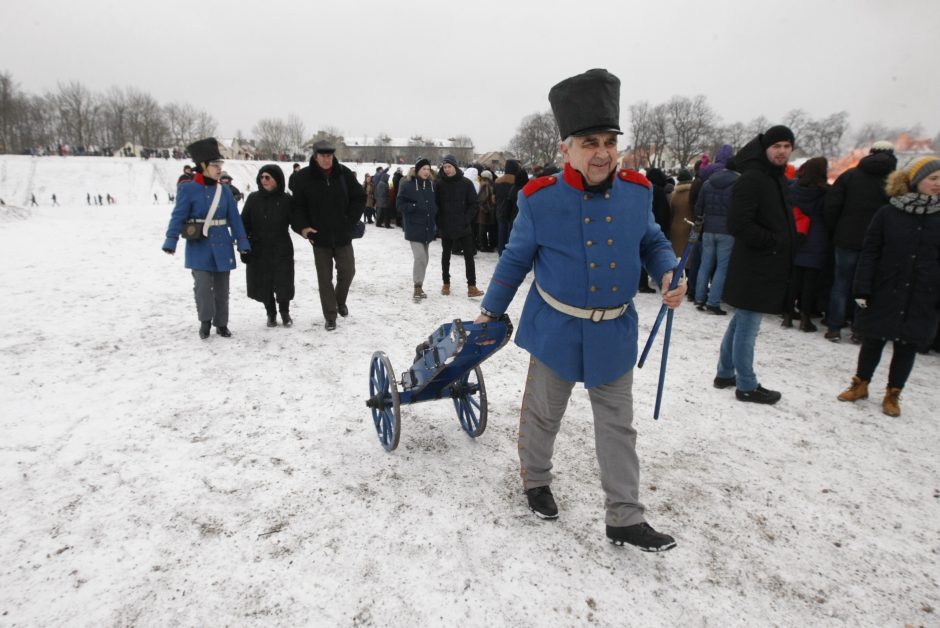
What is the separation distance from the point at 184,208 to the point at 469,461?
453 cm

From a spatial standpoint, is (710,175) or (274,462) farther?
(710,175)

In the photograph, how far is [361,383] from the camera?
15.9 feet

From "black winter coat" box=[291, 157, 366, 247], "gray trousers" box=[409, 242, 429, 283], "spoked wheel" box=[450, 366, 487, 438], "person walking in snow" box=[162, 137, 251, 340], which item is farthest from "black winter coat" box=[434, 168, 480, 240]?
"spoked wheel" box=[450, 366, 487, 438]

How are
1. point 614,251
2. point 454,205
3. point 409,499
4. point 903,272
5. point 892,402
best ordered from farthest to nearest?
1. point 454,205
2. point 892,402
3. point 903,272
4. point 409,499
5. point 614,251

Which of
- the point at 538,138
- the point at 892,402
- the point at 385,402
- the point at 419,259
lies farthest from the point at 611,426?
the point at 538,138

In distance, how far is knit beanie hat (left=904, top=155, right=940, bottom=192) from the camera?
386 cm

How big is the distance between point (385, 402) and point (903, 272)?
437cm

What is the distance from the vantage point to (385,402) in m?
3.61

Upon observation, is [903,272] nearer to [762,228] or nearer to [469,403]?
[762,228]

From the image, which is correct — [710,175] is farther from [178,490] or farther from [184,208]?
[178,490]

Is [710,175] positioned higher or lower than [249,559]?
higher

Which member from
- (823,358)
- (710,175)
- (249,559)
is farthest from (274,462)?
(710,175)

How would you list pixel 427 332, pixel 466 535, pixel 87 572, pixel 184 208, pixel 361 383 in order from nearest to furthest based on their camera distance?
1. pixel 87 572
2. pixel 466 535
3. pixel 361 383
4. pixel 184 208
5. pixel 427 332

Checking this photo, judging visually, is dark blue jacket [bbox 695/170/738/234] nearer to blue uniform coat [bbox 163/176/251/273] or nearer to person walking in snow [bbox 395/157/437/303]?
person walking in snow [bbox 395/157/437/303]
